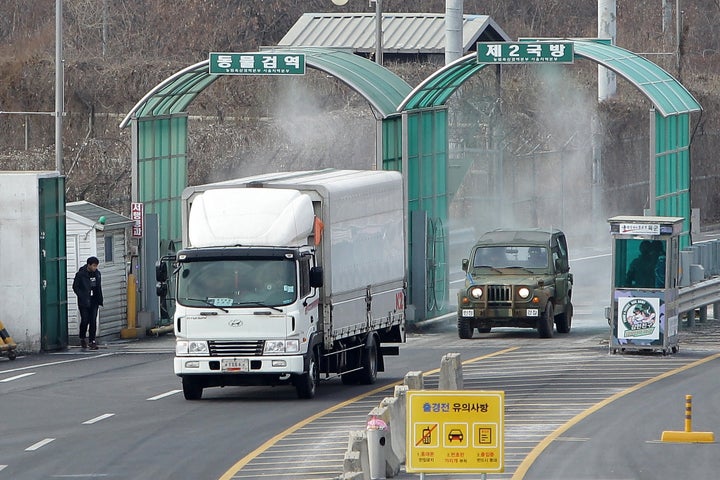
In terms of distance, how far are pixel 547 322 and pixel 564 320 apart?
1.37 m

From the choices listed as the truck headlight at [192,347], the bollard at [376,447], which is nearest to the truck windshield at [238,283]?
the truck headlight at [192,347]

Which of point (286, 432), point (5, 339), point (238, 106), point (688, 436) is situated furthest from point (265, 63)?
point (238, 106)

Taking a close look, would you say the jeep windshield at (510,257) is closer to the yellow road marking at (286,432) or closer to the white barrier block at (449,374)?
the yellow road marking at (286,432)

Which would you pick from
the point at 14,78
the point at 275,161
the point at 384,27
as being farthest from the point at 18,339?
the point at 384,27

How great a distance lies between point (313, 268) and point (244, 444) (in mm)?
4258

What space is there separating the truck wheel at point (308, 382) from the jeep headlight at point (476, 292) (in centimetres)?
822

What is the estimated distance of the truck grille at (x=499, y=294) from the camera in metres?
32.3

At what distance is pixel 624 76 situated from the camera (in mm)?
33688

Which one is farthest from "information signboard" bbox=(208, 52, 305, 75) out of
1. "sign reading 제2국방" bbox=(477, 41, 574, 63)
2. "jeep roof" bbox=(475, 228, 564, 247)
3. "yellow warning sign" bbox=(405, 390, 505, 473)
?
"yellow warning sign" bbox=(405, 390, 505, 473)

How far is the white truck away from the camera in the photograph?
23547 mm

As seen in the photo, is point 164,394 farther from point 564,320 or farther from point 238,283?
point 564,320

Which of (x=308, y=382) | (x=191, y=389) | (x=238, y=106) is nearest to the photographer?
(x=308, y=382)

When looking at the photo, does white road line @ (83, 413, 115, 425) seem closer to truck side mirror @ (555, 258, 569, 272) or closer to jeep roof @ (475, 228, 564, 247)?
jeep roof @ (475, 228, 564, 247)

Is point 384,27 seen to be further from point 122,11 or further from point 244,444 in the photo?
point 244,444
